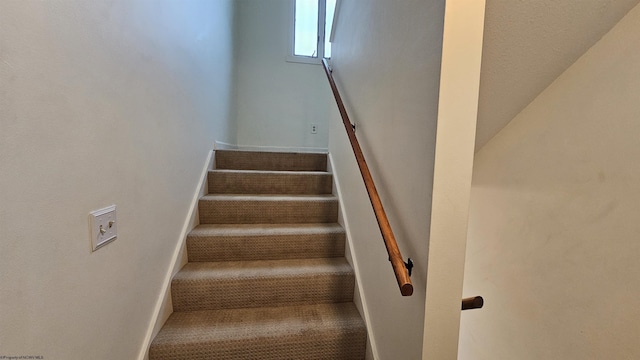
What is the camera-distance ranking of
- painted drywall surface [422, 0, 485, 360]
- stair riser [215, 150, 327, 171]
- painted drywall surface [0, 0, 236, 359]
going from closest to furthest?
1. painted drywall surface [0, 0, 236, 359]
2. painted drywall surface [422, 0, 485, 360]
3. stair riser [215, 150, 327, 171]

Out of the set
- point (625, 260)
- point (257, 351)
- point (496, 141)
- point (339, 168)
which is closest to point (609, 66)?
point (496, 141)

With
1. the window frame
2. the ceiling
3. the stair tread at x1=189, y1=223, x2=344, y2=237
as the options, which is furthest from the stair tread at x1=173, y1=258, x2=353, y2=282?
the window frame

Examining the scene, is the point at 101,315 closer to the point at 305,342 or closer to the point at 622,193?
the point at 305,342

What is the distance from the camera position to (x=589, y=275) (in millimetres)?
1003

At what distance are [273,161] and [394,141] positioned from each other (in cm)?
159

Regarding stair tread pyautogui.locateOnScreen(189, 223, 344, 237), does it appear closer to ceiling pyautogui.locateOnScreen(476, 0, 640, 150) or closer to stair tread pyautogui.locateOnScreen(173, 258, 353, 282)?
stair tread pyautogui.locateOnScreen(173, 258, 353, 282)

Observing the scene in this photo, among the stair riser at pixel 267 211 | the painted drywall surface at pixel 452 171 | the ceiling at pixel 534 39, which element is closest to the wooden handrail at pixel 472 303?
the painted drywall surface at pixel 452 171

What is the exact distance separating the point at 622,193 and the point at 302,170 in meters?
2.00

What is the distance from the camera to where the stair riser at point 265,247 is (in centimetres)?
167

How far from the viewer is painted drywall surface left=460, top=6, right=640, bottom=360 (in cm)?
89

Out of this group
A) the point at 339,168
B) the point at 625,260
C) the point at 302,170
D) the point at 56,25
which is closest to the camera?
the point at 56,25

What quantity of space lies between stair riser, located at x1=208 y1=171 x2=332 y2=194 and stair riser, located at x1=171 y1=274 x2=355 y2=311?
84 cm

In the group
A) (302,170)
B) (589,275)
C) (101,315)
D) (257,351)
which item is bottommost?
(257,351)

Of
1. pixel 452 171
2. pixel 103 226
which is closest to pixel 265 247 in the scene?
pixel 103 226
